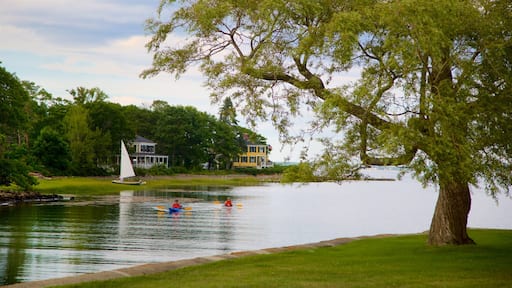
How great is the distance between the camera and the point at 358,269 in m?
16.3

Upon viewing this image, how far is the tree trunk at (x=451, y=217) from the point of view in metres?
19.9

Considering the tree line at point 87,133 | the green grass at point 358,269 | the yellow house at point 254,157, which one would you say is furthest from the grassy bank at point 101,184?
the green grass at point 358,269

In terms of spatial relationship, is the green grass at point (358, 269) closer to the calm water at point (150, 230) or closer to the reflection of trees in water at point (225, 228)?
the calm water at point (150, 230)

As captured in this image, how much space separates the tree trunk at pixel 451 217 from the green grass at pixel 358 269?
49 centimetres

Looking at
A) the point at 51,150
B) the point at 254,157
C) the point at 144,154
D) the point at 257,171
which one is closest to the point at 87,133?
the point at 51,150

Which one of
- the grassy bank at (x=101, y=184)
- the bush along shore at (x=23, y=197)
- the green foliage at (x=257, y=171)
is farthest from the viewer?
the green foliage at (x=257, y=171)

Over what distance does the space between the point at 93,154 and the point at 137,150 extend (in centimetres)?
2453

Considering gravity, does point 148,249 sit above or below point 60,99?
below

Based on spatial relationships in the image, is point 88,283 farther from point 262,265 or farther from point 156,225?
point 156,225

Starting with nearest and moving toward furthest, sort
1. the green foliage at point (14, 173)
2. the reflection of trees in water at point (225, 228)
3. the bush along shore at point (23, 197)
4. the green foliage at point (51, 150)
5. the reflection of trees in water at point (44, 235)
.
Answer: the reflection of trees in water at point (44, 235) < the reflection of trees in water at point (225, 228) < the green foliage at point (14, 173) < the bush along shore at point (23, 197) < the green foliage at point (51, 150)

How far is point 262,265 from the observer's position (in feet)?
57.4

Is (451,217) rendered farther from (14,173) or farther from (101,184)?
(101,184)

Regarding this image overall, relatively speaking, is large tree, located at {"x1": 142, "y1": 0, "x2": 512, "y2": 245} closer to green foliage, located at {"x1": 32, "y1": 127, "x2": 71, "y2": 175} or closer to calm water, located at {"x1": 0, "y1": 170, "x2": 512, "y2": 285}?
calm water, located at {"x1": 0, "y1": 170, "x2": 512, "y2": 285}

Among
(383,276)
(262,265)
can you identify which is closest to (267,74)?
(262,265)
